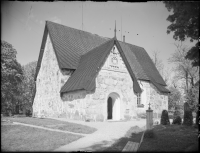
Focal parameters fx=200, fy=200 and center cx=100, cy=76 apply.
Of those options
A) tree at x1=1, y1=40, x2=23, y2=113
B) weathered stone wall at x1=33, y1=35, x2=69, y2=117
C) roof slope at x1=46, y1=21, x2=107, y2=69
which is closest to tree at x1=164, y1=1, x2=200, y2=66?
tree at x1=1, y1=40, x2=23, y2=113

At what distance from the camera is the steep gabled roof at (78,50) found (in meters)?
22.5

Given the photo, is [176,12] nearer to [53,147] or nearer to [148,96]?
[53,147]

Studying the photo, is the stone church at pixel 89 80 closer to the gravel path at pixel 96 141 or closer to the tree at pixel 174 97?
the gravel path at pixel 96 141

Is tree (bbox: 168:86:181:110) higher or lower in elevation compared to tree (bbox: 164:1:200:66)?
lower

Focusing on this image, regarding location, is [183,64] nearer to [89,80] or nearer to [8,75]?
[89,80]

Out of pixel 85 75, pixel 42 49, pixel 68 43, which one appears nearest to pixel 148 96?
pixel 85 75

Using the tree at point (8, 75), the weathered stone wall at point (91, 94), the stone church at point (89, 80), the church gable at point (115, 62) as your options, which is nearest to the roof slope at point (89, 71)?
the stone church at point (89, 80)

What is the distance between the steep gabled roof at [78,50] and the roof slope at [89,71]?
3.94 ft

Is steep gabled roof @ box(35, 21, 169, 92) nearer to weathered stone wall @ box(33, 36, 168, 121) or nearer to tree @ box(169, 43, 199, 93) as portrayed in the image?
weathered stone wall @ box(33, 36, 168, 121)

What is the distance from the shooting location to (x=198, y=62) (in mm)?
7555

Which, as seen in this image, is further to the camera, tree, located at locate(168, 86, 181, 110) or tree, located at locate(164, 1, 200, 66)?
tree, located at locate(168, 86, 181, 110)

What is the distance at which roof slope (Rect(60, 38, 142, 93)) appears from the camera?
58.6 feet

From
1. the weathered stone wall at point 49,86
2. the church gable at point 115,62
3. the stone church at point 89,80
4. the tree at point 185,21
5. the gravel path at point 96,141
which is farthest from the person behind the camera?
the weathered stone wall at point 49,86

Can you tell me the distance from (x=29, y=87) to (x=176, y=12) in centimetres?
3461
